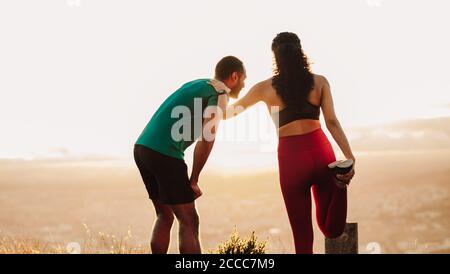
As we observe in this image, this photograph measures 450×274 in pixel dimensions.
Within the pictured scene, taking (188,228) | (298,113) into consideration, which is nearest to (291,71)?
(298,113)

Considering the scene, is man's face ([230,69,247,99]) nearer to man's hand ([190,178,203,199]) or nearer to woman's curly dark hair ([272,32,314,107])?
woman's curly dark hair ([272,32,314,107])

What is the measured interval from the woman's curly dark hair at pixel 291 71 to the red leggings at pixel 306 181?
0.47 metres

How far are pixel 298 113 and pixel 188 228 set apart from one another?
1.79m

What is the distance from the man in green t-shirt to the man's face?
5cm

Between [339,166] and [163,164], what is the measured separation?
1977mm

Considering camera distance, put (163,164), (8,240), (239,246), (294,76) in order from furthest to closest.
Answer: (8,240), (239,246), (294,76), (163,164)

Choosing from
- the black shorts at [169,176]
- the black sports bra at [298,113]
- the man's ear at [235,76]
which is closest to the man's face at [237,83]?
the man's ear at [235,76]

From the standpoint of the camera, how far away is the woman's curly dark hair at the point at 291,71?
7047 mm

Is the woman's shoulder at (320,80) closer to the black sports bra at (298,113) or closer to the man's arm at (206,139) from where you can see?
the black sports bra at (298,113)

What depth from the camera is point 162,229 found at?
720cm

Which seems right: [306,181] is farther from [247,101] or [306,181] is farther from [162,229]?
[162,229]
